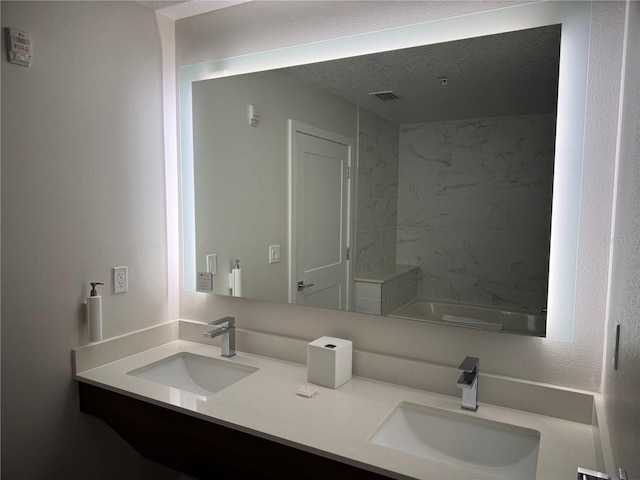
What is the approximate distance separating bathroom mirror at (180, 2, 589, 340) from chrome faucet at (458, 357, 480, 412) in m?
0.16

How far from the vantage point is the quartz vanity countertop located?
1190 millimetres

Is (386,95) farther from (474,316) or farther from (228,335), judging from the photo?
(228,335)

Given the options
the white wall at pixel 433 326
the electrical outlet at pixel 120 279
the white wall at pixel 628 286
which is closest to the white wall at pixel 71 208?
the electrical outlet at pixel 120 279

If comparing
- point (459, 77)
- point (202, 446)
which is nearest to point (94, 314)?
point (202, 446)

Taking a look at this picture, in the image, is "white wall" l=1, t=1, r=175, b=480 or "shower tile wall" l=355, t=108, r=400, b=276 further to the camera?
"shower tile wall" l=355, t=108, r=400, b=276

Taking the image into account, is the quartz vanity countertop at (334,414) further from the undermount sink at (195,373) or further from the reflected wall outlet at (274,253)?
the reflected wall outlet at (274,253)

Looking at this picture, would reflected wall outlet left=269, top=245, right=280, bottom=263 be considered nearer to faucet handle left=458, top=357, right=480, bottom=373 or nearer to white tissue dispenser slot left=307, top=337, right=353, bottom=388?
white tissue dispenser slot left=307, top=337, right=353, bottom=388

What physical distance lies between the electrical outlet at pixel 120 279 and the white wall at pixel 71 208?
1.1 inches

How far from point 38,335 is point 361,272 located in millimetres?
1218

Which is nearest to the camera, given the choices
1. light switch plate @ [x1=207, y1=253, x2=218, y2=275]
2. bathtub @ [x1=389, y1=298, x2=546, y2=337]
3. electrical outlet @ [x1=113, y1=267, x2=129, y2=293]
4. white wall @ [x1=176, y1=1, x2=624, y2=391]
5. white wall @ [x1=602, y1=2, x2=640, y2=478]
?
white wall @ [x1=602, y1=2, x2=640, y2=478]

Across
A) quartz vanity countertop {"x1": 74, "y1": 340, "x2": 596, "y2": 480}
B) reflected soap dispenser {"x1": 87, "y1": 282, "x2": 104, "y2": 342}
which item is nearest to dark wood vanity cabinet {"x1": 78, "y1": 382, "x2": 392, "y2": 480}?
quartz vanity countertop {"x1": 74, "y1": 340, "x2": 596, "y2": 480}

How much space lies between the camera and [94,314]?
1767 millimetres

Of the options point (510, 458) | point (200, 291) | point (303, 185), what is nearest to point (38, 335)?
point (200, 291)

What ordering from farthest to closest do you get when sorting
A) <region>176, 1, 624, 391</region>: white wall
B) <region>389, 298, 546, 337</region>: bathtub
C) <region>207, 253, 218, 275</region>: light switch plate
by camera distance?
<region>207, 253, 218, 275</region>: light switch plate
<region>389, 298, 546, 337</region>: bathtub
<region>176, 1, 624, 391</region>: white wall
